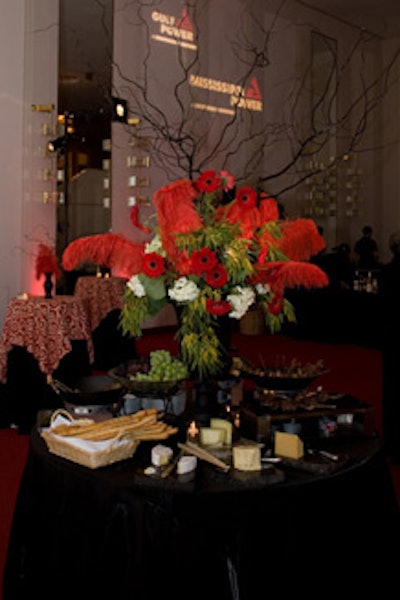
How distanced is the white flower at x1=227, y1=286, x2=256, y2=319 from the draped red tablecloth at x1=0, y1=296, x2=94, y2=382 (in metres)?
2.95

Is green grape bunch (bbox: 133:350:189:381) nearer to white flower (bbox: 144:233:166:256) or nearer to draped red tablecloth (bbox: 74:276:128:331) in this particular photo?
white flower (bbox: 144:233:166:256)

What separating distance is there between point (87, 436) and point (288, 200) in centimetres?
964

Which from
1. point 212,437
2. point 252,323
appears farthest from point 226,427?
point 252,323

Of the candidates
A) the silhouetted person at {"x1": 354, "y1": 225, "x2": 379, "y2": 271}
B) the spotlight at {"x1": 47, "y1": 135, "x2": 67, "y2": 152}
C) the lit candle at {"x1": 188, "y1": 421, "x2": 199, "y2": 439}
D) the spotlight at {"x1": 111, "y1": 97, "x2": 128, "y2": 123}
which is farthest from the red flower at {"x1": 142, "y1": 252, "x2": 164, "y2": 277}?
the silhouetted person at {"x1": 354, "y1": 225, "x2": 379, "y2": 271}

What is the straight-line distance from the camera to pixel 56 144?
742 cm

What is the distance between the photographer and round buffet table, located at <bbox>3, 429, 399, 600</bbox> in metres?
1.67

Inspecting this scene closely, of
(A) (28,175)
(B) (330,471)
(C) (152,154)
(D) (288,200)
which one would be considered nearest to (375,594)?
(B) (330,471)

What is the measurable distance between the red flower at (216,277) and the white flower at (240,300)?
106mm

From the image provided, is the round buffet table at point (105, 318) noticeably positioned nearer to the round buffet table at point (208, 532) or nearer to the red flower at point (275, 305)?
the red flower at point (275, 305)

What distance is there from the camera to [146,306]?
2375 millimetres

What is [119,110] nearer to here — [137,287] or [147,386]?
[137,287]

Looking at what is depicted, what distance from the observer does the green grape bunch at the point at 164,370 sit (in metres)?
2.30

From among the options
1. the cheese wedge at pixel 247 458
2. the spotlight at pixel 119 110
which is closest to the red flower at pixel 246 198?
the cheese wedge at pixel 247 458

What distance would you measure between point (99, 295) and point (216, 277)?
4.92 meters
